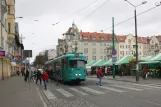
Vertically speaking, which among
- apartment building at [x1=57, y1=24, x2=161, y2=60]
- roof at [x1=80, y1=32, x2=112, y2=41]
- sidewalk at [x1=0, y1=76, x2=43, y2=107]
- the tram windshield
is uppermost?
roof at [x1=80, y1=32, x2=112, y2=41]

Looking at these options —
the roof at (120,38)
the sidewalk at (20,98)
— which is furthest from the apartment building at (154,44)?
the sidewalk at (20,98)

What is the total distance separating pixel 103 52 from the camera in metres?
124

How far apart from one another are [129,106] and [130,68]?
38.6m

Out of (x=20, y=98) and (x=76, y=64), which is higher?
(x=76, y=64)

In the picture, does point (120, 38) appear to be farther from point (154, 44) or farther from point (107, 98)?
point (107, 98)

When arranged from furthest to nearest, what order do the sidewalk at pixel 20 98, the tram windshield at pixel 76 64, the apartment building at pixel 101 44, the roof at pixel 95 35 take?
1. the roof at pixel 95 35
2. the apartment building at pixel 101 44
3. the tram windshield at pixel 76 64
4. the sidewalk at pixel 20 98

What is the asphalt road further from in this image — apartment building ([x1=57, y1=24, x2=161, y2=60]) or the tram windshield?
apartment building ([x1=57, y1=24, x2=161, y2=60])

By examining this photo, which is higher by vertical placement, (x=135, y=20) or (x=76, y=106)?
(x=135, y=20)

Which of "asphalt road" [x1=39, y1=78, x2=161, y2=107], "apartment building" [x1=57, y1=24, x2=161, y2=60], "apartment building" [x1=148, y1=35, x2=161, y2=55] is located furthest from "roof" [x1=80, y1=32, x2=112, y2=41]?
"asphalt road" [x1=39, y1=78, x2=161, y2=107]

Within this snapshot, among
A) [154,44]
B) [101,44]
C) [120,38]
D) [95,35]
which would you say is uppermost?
[95,35]

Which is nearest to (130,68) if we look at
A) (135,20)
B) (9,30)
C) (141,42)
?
(135,20)

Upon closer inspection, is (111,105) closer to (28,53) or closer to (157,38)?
(28,53)

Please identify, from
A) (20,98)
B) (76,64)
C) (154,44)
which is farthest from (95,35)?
(20,98)

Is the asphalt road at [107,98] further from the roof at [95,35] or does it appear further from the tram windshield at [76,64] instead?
the roof at [95,35]
